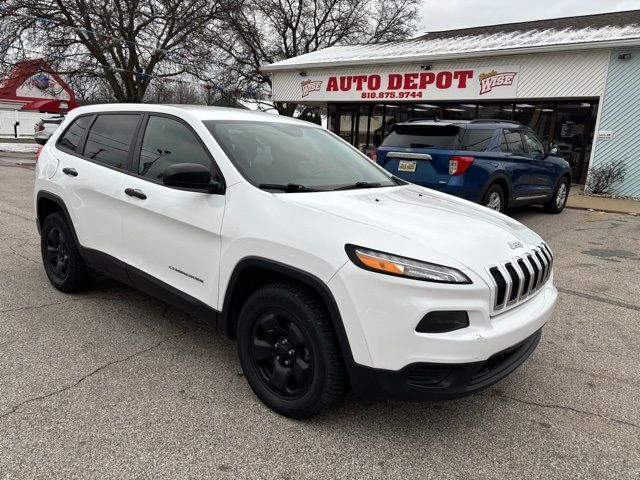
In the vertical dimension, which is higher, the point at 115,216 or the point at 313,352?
the point at 115,216

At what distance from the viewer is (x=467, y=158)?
744cm

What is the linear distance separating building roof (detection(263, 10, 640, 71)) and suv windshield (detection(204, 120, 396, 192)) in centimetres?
1212

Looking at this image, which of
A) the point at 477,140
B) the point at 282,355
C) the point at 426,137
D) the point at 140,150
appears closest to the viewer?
the point at 282,355

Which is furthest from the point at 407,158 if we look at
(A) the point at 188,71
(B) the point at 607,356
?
(A) the point at 188,71

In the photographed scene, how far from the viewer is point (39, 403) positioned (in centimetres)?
278

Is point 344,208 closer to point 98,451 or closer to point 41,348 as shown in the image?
point 98,451

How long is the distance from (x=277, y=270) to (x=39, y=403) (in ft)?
5.07

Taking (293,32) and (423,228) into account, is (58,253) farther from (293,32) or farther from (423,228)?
(293,32)

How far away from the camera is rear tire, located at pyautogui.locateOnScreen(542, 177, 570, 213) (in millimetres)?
10086

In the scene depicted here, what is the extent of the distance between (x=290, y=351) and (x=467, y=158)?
5624 millimetres

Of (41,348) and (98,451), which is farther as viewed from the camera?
(41,348)

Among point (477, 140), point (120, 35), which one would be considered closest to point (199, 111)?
point (477, 140)

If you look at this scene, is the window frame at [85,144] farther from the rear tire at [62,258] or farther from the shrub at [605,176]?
the shrub at [605,176]

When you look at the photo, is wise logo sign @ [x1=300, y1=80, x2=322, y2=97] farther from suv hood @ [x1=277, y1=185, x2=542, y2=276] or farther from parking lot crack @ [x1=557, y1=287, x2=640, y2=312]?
suv hood @ [x1=277, y1=185, x2=542, y2=276]
